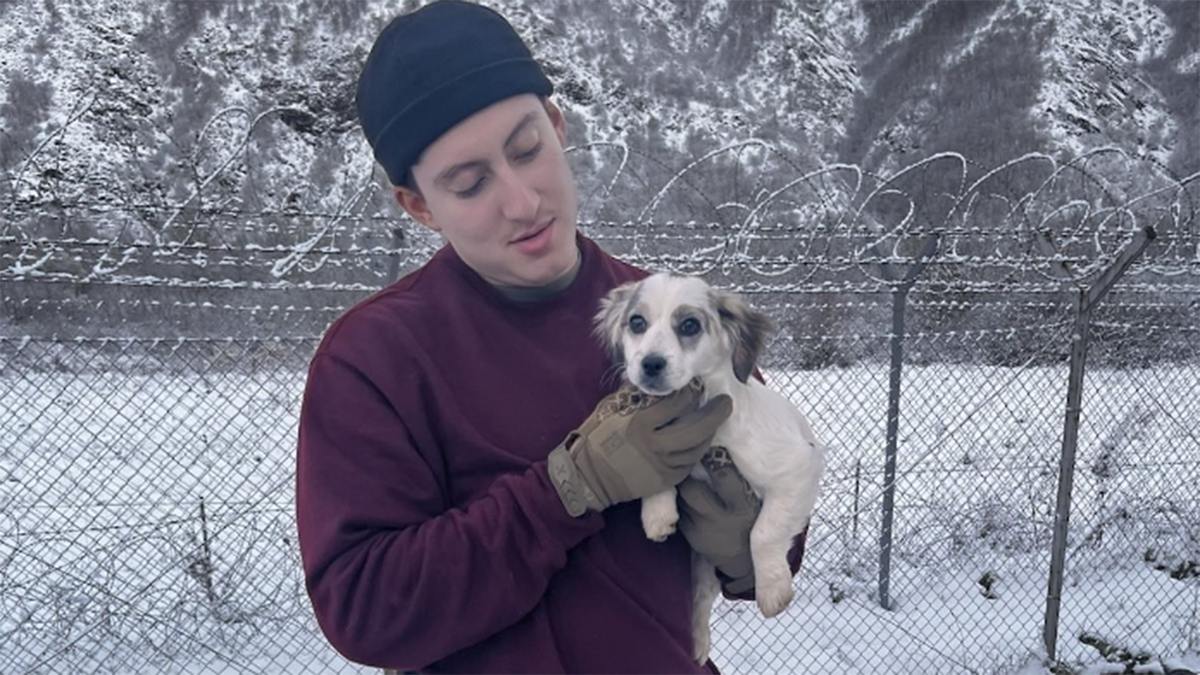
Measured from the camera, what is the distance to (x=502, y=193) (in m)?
1.47

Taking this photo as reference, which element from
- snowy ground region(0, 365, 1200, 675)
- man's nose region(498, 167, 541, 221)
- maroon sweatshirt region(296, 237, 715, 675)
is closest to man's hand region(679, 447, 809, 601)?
maroon sweatshirt region(296, 237, 715, 675)

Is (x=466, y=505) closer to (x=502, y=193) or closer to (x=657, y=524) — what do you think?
(x=657, y=524)

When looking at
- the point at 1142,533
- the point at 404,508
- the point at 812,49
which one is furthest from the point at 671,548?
the point at 812,49

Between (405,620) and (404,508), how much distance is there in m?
0.18

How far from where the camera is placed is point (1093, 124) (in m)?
31.3

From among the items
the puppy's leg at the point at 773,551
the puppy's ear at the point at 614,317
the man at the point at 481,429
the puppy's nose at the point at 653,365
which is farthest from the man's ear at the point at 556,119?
the puppy's leg at the point at 773,551

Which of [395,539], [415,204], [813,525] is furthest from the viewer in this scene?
[813,525]

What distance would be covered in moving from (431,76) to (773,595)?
1.40 m

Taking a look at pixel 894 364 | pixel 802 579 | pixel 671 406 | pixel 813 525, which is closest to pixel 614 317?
pixel 671 406

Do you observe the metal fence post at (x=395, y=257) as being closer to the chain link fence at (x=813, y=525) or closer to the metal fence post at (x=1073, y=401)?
the chain link fence at (x=813, y=525)

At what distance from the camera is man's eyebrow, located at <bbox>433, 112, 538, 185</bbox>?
57.0 inches

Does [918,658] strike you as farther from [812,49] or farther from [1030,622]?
[812,49]

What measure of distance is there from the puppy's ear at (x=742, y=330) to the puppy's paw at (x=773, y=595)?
500 millimetres

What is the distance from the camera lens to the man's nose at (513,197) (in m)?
1.47
